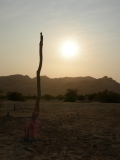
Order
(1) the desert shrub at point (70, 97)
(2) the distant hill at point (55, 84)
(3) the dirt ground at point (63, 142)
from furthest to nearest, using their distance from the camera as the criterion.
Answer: (2) the distant hill at point (55, 84), (1) the desert shrub at point (70, 97), (3) the dirt ground at point (63, 142)

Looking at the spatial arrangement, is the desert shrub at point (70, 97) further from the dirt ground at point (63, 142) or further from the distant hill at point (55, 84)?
the distant hill at point (55, 84)

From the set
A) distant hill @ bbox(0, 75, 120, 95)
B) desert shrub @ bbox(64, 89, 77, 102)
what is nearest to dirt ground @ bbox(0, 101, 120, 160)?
desert shrub @ bbox(64, 89, 77, 102)

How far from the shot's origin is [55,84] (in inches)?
4813

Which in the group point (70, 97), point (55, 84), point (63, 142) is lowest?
point (63, 142)

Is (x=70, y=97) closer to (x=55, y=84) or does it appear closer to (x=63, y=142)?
(x=63, y=142)

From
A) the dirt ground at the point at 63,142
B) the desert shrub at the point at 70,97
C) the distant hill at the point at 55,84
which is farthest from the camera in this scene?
the distant hill at the point at 55,84

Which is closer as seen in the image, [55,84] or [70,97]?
[70,97]

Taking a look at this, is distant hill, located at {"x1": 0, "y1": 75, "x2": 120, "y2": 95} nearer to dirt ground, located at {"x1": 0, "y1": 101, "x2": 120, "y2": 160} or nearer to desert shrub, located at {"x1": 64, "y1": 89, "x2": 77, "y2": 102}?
desert shrub, located at {"x1": 64, "y1": 89, "x2": 77, "y2": 102}

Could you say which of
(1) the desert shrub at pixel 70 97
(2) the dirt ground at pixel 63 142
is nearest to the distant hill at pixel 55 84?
(1) the desert shrub at pixel 70 97

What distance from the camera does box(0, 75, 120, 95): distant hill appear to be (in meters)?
103

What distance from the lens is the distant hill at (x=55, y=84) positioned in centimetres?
10312

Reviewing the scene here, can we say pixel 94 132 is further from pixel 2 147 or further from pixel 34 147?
pixel 2 147

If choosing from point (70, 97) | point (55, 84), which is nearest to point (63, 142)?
point (70, 97)

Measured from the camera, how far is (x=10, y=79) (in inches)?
5032
